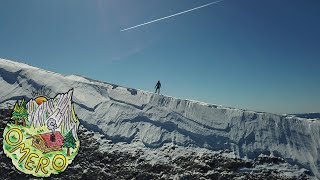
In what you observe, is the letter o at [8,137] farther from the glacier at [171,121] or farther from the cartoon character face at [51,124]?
the glacier at [171,121]

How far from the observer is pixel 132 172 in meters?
40.9

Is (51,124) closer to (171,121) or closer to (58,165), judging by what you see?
(58,165)

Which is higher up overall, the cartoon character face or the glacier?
the glacier

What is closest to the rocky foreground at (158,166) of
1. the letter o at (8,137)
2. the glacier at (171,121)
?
the glacier at (171,121)

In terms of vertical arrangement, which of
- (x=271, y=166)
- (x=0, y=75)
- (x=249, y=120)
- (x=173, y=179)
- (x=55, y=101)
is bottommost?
(x=173, y=179)

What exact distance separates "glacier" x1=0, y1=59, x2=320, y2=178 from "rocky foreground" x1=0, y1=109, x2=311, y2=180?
2.14 metres

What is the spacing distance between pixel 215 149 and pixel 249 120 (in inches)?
400

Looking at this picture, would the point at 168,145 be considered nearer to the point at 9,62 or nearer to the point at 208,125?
the point at 208,125

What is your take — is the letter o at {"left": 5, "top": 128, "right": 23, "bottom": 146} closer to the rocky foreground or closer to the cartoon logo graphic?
the cartoon logo graphic

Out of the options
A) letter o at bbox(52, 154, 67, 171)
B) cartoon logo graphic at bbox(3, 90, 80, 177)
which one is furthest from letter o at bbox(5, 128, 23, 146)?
letter o at bbox(52, 154, 67, 171)

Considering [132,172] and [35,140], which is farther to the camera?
[132,172]

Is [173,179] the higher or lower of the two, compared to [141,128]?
lower

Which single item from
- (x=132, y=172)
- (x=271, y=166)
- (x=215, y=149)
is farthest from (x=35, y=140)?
(x=271, y=166)

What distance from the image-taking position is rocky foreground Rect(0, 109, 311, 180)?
40.2 metres
